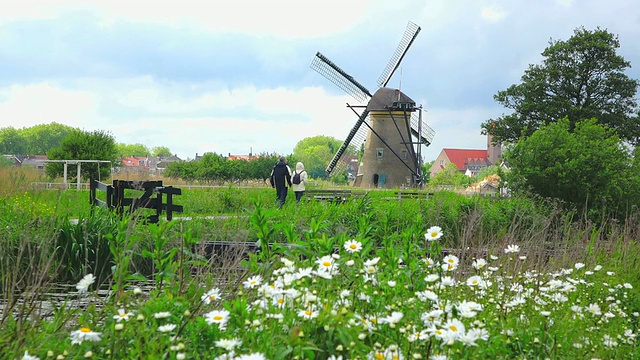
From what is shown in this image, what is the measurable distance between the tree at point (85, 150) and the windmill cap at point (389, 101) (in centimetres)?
1477

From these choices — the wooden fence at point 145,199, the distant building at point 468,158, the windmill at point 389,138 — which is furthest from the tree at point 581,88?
the distant building at point 468,158

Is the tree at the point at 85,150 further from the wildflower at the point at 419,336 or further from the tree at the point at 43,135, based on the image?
the tree at the point at 43,135

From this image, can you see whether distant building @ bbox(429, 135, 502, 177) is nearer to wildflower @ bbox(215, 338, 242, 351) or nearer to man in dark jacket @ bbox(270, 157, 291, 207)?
man in dark jacket @ bbox(270, 157, 291, 207)

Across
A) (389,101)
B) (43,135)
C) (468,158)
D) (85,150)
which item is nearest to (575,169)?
(389,101)

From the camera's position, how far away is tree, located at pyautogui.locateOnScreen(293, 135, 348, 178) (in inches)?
3780

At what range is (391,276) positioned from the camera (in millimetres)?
4004

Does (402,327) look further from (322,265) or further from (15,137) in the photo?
(15,137)

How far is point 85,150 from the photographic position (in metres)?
38.3

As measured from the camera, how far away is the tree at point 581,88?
3559 centimetres

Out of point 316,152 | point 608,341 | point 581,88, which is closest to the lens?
point 608,341

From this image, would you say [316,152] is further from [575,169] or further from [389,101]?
→ [575,169]

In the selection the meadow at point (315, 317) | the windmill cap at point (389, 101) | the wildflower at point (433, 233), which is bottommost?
the meadow at point (315, 317)

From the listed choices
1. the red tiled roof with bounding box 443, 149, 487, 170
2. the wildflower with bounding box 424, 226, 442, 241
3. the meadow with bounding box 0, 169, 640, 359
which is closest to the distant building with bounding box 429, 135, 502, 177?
the red tiled roof with bounding box 443, 149, 487, 170

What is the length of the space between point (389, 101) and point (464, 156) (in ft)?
276
